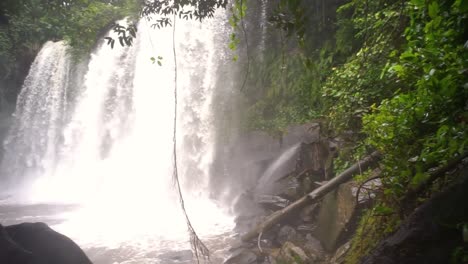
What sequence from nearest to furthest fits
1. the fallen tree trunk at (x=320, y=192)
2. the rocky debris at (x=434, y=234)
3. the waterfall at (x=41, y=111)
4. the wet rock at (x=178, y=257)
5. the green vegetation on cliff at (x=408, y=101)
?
the rocky debris at (x=434, y=234), the green vegetation on cliff at (x=408, y=101), the fallen tree trunk at (x=320, y=192), the wet rock at (x=178, y=257), the waterfall at (x=41, y=111)

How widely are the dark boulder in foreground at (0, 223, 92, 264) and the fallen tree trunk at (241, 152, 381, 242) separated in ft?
10.3

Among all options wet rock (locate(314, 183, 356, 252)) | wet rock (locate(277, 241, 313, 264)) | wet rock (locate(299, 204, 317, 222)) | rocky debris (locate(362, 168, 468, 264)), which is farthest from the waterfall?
rocky debris (locate(362, 168, 468, 264))

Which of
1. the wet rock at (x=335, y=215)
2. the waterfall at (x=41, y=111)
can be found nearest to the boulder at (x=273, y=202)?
the wet rock at (x=335, y=215)

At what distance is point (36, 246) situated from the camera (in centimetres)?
399

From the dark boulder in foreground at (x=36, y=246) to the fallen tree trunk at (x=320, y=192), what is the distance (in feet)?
10.3

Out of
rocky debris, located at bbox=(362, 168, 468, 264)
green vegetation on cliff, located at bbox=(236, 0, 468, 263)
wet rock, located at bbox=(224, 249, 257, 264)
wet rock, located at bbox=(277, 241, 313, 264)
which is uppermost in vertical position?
green vegetation on cliff, located at bbox=(236, 0, 468, 263)

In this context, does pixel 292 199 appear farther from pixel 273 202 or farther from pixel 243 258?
pixel 243 258

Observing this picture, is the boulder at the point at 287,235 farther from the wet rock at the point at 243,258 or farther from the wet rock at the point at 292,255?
the wet rock at the point at 243,258

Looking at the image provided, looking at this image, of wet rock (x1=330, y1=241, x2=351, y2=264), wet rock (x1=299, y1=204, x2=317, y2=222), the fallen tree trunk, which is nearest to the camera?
wet rock (x1=330, y1=241, x2=351, y2=264)

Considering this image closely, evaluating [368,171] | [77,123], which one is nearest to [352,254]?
[368,171]

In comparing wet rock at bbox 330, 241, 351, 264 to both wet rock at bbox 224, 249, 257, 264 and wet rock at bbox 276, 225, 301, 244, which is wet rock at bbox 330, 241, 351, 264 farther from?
wet rock at bbox 224, 249, 257, 264

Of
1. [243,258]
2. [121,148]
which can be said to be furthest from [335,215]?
[121,148]

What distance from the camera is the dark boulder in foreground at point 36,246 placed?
3.53m

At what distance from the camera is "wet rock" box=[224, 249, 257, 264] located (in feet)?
18.6
